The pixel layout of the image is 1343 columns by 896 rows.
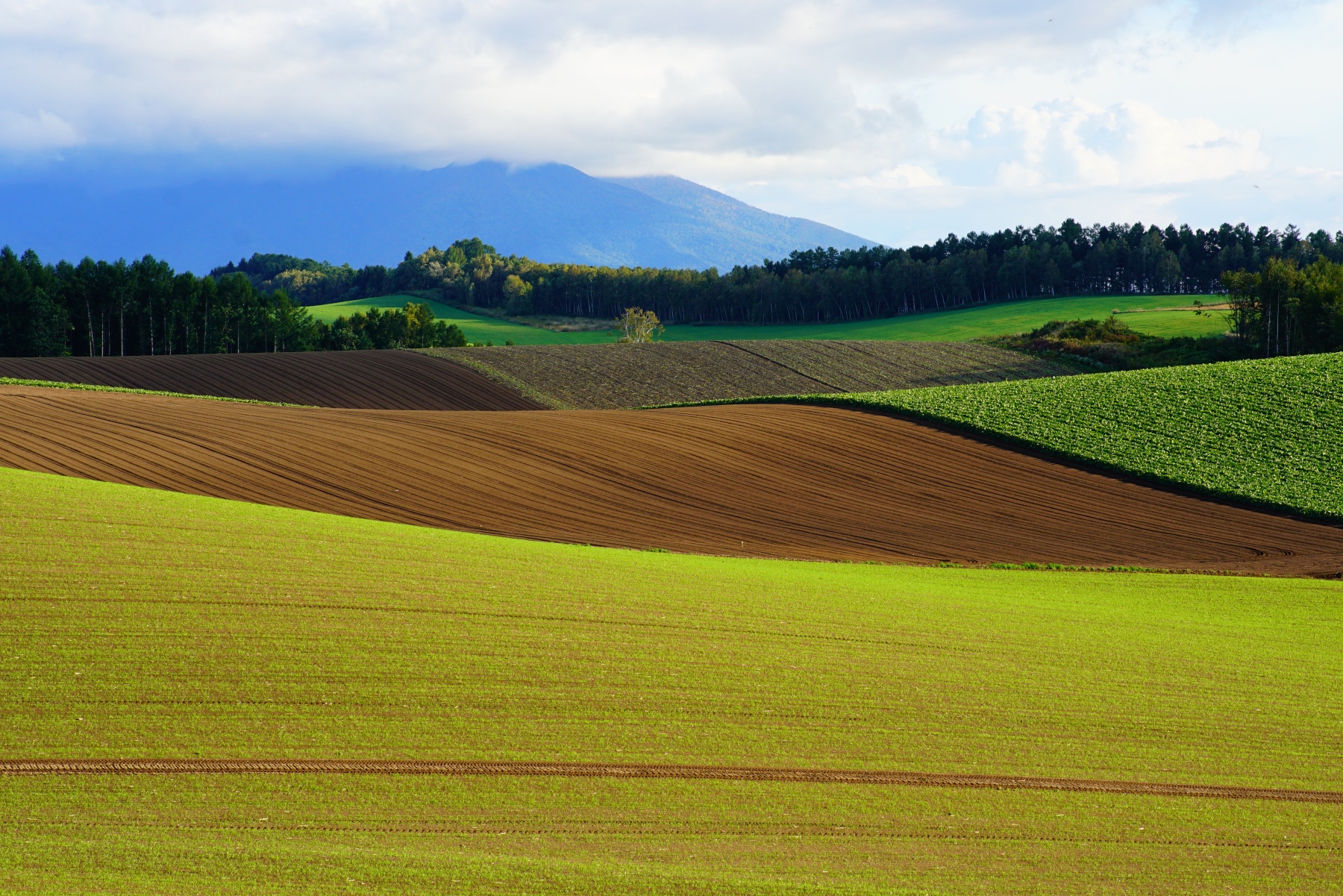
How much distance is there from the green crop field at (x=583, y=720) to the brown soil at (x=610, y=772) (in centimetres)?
15

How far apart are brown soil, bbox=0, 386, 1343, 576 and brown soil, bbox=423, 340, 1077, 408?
74.7 feet

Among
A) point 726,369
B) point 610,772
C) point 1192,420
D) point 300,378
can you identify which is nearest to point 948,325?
point 726,369

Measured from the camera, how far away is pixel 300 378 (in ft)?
190

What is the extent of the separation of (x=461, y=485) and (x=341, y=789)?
19232 millimetres

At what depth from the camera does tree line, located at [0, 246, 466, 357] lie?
252 feet

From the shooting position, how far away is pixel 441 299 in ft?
537

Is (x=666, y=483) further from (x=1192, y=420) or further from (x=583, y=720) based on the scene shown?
(x=1192, y=420)

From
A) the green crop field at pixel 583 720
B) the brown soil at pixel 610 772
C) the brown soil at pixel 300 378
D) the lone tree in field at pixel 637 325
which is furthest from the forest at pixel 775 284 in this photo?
the brown soil at pixel 610 772

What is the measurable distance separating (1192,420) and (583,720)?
38.1m

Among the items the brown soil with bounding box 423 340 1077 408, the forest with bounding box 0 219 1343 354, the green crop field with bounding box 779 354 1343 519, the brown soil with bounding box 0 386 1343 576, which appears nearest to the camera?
the brown soil with bounding box 0 386 1343 576

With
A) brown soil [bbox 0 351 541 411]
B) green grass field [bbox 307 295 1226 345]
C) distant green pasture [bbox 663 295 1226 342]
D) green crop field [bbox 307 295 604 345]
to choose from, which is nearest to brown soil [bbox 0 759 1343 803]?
brown soil [bbox 0 351 541 411]

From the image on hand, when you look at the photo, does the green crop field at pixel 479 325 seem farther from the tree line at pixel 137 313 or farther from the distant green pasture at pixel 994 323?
the tree line at pixel 137 313

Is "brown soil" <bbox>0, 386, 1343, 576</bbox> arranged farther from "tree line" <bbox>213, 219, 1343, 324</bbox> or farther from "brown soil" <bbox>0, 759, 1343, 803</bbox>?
"tree line" <bbox>213, 219, 1343, 324</bbox>

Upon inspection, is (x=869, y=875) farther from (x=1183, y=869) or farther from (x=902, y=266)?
(x=902, y=266)
